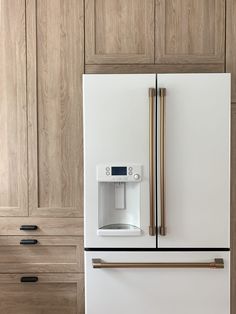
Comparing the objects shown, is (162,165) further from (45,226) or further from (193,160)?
(45,226)

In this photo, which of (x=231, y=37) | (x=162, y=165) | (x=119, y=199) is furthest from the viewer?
(x=231, y=37)

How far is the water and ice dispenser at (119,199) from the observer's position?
7.23ft

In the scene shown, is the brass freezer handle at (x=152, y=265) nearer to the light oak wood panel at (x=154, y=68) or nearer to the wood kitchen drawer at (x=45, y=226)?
the wood kitchen drawer at (x=45, y=226)

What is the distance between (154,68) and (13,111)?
2.97 feet

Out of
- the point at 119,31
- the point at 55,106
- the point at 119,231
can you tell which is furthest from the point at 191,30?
the point at 119,231

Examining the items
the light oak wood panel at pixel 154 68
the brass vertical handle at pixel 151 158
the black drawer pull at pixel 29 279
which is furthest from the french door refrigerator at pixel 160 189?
the black drawer pull at pixel 29 279

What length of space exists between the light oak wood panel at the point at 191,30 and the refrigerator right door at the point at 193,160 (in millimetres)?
333

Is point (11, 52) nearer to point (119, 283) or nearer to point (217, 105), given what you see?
point (217, 105)

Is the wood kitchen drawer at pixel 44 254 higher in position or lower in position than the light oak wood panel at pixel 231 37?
lower

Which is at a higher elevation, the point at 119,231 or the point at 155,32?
the point at 155,32

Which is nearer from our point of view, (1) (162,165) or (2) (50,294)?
(1) (162,165)

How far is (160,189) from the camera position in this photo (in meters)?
2.20

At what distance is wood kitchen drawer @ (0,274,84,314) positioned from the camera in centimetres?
253

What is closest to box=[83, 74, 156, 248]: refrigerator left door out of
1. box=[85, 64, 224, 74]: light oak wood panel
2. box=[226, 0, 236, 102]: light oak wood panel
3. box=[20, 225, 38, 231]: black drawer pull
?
box=[85, 64, 224, 74]: light oak wood panel
